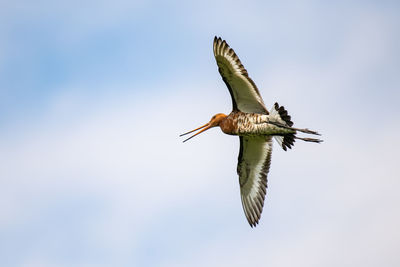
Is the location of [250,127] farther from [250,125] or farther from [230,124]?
[230,124]

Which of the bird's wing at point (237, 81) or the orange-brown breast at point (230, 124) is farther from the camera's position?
the orange-brown breast at point (230, 124)

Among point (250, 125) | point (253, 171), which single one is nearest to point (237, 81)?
point (250, 125)

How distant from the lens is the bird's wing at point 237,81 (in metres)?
14.0

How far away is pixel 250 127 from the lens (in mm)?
14625

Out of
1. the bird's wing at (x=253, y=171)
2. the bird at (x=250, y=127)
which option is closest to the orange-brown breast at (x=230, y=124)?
the bird at (x=250, y=127)

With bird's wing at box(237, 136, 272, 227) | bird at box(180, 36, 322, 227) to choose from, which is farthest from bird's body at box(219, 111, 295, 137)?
bird's wing at box(237, 136, 272, 227)

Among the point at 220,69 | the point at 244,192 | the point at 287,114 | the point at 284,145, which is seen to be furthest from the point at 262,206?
the point at 220,69

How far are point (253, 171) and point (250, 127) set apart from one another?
1628 millimetres

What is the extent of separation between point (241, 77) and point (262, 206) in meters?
3.33

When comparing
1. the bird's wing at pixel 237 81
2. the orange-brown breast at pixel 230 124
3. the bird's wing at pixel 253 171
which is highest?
the bird's wing at pixel 237 81

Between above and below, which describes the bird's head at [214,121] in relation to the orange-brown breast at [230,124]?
above

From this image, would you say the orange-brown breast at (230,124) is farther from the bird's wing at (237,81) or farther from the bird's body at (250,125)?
the bird's wing at (237,81)

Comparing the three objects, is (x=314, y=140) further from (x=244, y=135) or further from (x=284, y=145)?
(x=244, y=135)

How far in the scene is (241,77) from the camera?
14.2m
